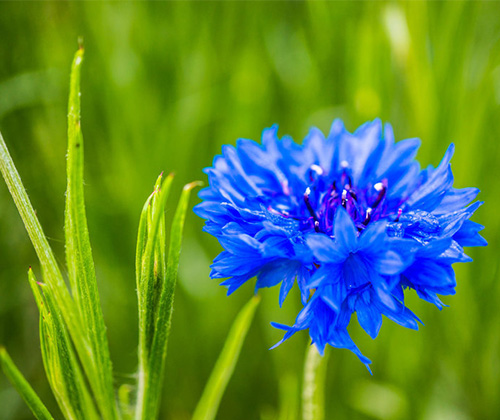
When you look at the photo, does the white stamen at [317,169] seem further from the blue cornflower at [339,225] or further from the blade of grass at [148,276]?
the blade of grass at [148,276]

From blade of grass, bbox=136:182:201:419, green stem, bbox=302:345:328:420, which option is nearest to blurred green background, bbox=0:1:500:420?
green stem, bbox=302:345:328:420

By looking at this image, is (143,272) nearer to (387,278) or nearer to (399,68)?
(387,278)

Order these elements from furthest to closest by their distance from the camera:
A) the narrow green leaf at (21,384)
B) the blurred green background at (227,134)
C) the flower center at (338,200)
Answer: the blurred green background at (227,134), the flower center at (338,200), the narrow green leaf at (21,384)

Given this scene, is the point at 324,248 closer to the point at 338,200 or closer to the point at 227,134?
the point at 338,200

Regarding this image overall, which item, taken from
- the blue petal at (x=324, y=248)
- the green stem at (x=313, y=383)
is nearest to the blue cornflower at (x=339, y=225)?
the blue petal at (x=324, y=248)

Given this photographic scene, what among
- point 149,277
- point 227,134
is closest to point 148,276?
point 149,277

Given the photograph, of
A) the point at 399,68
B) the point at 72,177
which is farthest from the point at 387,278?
the point at 399,68
